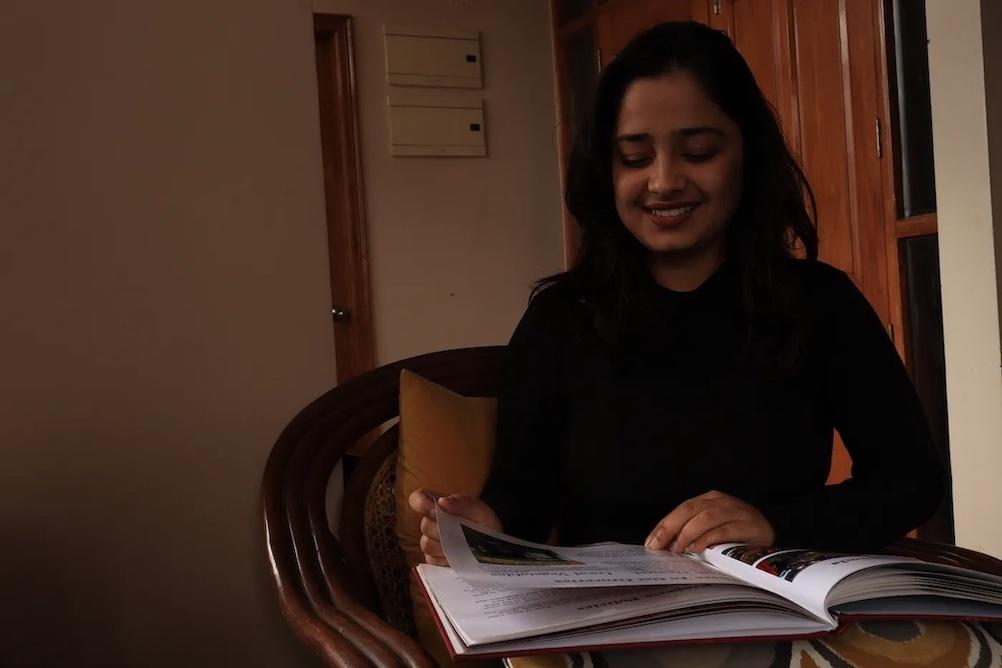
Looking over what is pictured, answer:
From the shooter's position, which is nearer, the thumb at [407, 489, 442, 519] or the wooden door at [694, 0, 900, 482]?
the thumb at [407, 489, 442, 519]

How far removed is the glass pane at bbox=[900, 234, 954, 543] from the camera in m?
2.44

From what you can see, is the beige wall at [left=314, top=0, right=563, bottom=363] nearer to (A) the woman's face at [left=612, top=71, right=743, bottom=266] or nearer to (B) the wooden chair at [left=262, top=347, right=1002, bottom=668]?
(B) the wooden chair at [left=262, top=347, right=1002, bottom=668]

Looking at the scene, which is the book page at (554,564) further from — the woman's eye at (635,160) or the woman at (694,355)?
the woman's eye at (635,160)

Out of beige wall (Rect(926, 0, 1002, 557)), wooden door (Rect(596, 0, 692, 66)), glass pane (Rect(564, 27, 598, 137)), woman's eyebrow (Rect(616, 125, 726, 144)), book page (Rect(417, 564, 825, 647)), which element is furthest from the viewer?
glass pane (Rect(564, 27, 598, 137))

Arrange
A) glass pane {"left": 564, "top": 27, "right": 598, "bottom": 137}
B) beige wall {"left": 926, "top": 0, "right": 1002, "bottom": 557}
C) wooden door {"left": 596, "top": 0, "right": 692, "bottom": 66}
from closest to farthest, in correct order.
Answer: beige wall {"left": 926, "top": 0, "right": 1002, "bottom": 557} < wooden door {"left": 596, "top": 0, "right": 692, "bottom": 66} < glass pane {"left": 564, "top": 27, "right": 598, "bottom": 137}

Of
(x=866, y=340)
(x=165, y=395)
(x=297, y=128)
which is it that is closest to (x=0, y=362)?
(x=165, y=395)

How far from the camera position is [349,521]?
3.95 ft

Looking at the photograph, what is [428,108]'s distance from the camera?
423 centimetres

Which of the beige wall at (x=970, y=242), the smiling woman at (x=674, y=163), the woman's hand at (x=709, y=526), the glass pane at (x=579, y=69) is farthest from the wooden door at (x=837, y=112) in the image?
the woman's hand at (x=709, y=526)

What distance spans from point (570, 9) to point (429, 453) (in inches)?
137

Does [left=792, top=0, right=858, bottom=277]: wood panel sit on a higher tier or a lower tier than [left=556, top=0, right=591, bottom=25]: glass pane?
lower

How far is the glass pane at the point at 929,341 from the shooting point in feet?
8.00

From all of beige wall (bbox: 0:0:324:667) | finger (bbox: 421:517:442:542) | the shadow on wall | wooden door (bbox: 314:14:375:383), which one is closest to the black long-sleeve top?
finger (bbox: 421:517:442:542)

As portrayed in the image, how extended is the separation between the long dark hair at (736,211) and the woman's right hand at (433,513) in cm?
29
